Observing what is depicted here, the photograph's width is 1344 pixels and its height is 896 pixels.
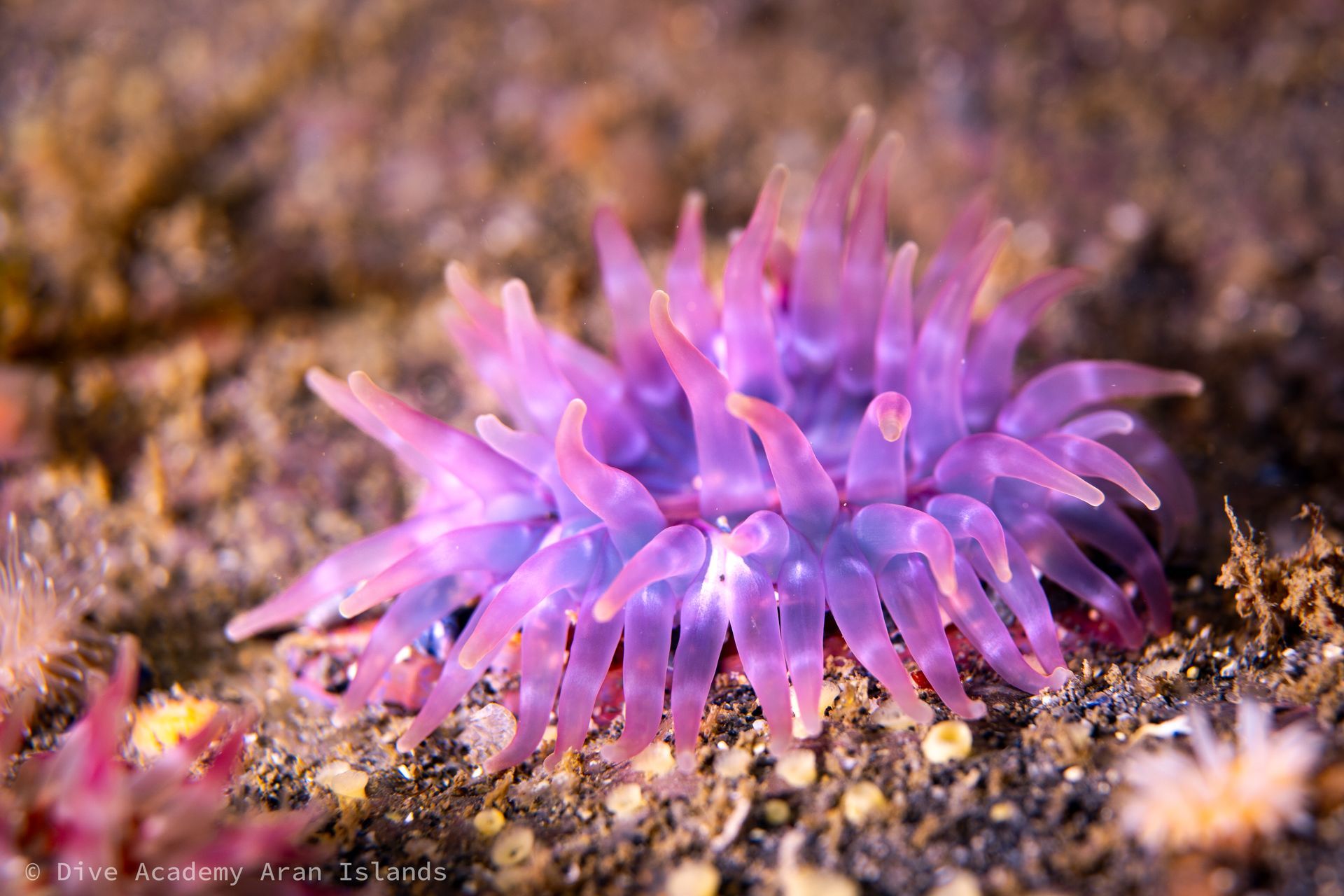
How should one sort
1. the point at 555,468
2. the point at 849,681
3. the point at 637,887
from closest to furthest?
the point at 637,887
the point at 849,681
the point at 555,468

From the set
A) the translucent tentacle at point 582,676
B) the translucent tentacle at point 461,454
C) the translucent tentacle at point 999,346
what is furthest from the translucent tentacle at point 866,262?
the translucent tentacle at point 582,676

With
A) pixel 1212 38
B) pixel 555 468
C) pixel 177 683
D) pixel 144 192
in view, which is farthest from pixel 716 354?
pixel 1212 38

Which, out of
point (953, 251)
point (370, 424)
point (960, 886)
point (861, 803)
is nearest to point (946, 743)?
point (861, 803)

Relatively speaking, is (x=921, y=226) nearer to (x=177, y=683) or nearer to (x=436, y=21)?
(x=436, y=21)

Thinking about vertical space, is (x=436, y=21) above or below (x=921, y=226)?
above

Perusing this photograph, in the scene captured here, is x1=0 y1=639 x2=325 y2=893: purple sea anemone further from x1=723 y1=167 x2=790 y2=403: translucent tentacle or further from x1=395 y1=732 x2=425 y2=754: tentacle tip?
x1=723 y1=167 x2=790 y2=403: translucent tentacle

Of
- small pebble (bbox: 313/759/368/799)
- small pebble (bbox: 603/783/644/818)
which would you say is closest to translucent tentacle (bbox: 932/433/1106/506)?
small pebble (bbox: 603/783/644/818)
